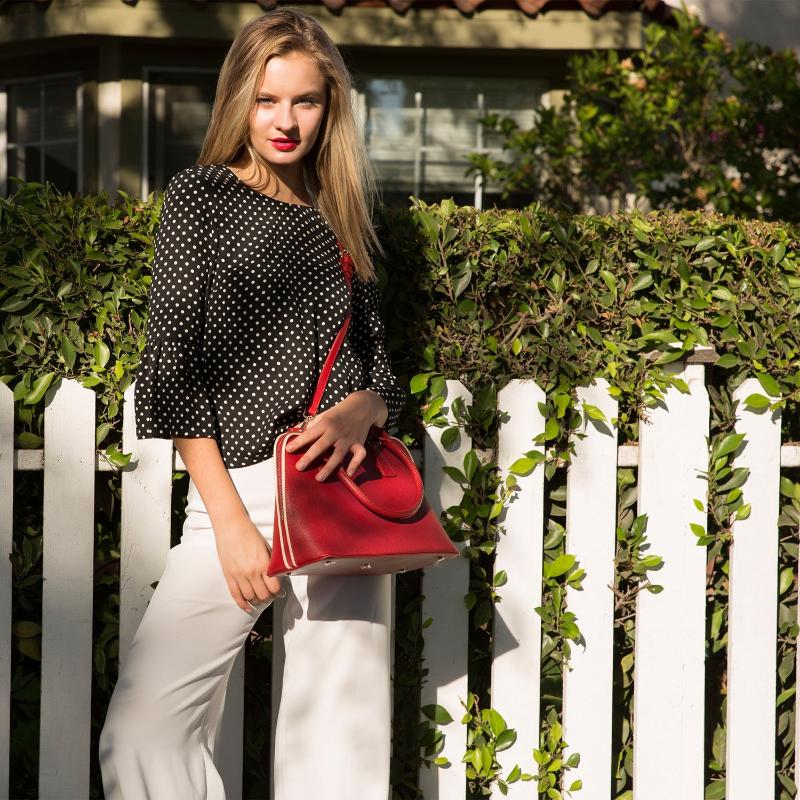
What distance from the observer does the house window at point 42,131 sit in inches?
269

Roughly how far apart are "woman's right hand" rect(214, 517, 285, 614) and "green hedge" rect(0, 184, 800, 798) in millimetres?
710

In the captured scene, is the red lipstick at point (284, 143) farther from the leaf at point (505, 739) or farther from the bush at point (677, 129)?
the bush at point (677, 129)

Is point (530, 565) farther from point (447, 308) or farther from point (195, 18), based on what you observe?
point (195, 18)

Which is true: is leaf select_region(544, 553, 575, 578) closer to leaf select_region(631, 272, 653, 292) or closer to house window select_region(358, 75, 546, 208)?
leaf select_region(631, 272, 653, 292)

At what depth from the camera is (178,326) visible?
1.95 m

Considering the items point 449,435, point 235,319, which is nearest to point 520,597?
point 449,435

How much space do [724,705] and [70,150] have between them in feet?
18.9

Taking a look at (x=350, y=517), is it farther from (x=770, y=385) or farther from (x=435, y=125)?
(x=435, y=125)

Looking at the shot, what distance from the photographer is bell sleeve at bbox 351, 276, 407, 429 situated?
2.24m

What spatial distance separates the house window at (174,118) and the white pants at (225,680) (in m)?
5.08

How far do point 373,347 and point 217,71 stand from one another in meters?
4.86

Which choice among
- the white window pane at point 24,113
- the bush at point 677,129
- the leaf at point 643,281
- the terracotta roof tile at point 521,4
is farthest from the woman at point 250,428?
the white window pane at point 24,113

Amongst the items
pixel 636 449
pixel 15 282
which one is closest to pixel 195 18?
pixel 15 282

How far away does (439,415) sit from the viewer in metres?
2.61
